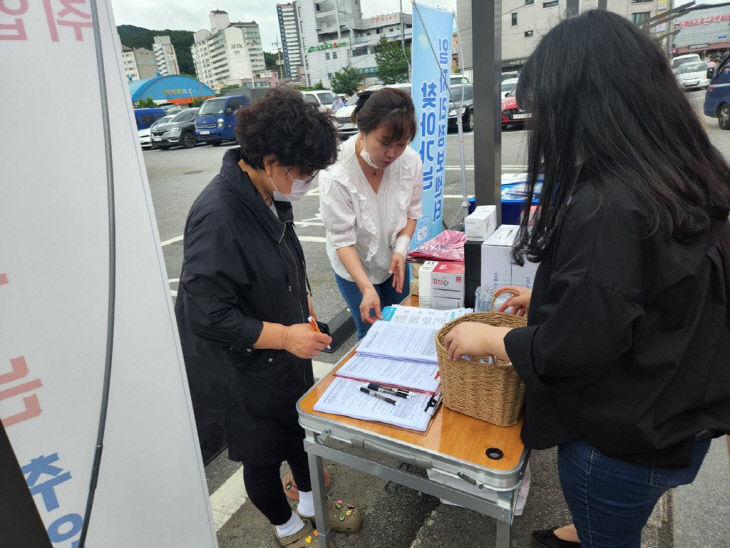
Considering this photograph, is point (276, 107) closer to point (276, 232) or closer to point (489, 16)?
point (276, 232)

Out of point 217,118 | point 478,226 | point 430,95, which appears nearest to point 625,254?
point 478,226

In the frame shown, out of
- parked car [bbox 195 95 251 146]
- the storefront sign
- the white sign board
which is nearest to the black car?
parked car [bbox 195 95 251 146]

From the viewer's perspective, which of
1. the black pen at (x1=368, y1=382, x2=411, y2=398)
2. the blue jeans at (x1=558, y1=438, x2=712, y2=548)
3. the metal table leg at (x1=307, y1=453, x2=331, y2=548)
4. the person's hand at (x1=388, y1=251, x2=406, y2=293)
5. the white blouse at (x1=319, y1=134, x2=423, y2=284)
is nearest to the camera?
the blue jeans at (x1=558, y1=438, x2=712, y2=548)

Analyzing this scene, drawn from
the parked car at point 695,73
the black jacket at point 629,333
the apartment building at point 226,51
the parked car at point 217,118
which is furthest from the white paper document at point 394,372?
the apartment building at point 226,51

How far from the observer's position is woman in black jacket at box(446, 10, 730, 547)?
81 cm

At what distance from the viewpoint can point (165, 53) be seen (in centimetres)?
10069

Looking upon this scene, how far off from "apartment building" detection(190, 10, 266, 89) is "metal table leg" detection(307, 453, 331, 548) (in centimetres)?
10030

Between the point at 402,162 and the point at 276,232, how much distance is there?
38.4 inches

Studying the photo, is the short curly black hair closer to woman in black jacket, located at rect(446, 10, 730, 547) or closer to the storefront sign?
woman in black jacket, located at rect(446, 10, 730, 547)

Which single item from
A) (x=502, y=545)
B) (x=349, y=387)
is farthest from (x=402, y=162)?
(x=502, y=545)

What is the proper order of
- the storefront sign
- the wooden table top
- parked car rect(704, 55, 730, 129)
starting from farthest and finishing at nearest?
the storefront sign < parked car rect(704, 55, 730, 129) < the wooden table top

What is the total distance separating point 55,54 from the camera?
80 centimetres

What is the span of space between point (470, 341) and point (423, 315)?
2.39 ft

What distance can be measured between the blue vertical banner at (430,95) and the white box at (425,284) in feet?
5.63
